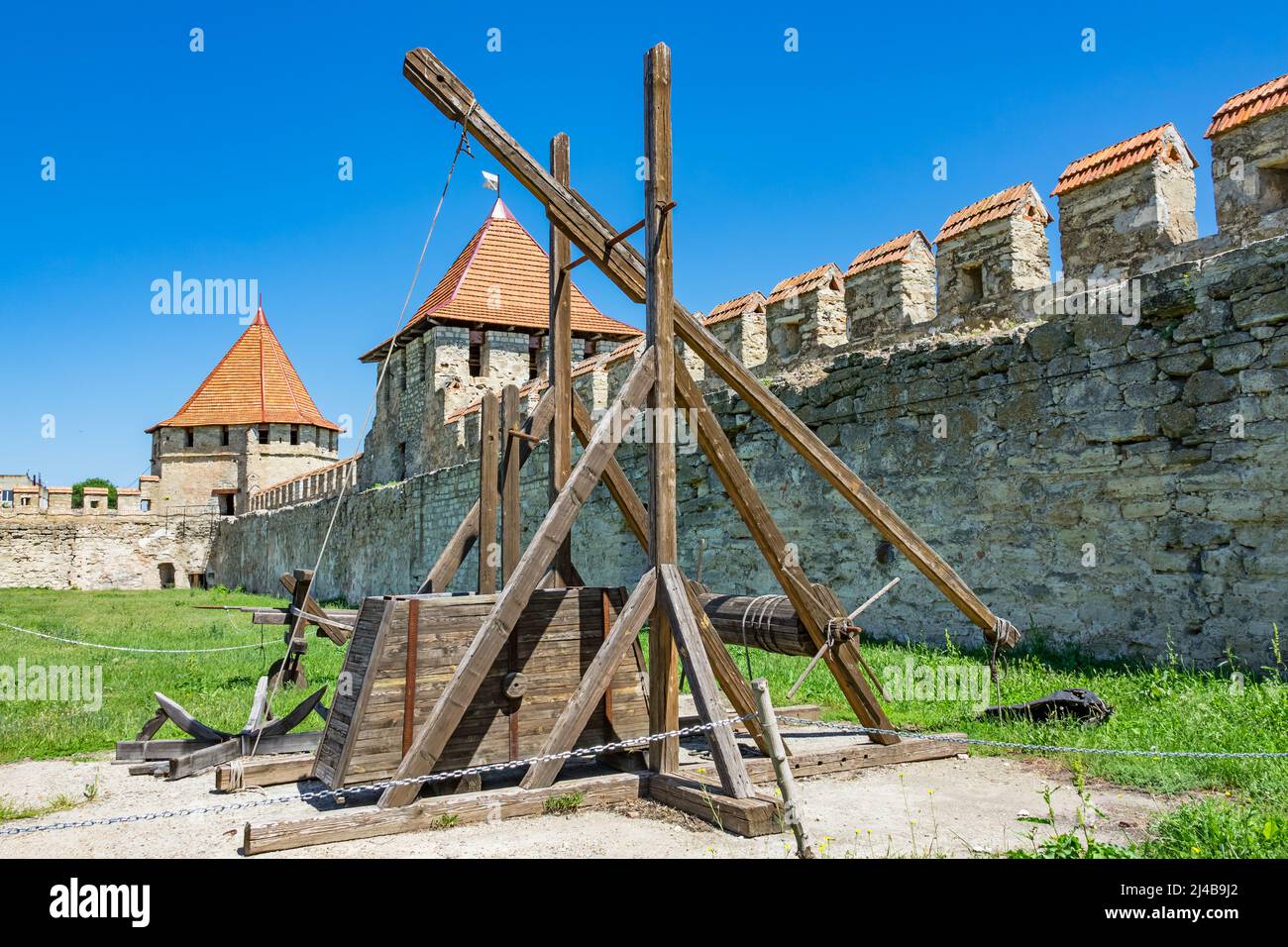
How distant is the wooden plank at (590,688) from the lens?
4324 millimetres

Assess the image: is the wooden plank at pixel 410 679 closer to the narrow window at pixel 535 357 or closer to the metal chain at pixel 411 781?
the metal chain at pixel 411 781

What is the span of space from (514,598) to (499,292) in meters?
Result: 20.7

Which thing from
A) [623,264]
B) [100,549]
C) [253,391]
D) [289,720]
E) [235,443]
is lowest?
[289,720]

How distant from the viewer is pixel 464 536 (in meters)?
Answer: 6.19

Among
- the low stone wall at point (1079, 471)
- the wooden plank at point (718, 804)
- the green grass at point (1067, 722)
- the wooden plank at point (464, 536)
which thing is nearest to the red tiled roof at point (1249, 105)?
the low stone wall at point (1079, 471)

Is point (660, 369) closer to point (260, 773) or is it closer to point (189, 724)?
point (260, 773)

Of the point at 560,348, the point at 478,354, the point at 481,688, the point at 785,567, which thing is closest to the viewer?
the point at 481,688

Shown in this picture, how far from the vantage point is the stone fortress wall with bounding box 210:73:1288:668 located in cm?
→ 631

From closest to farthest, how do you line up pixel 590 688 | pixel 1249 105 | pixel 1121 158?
pixel 590 688 → pixel 1249 105 → pixel 1121 158

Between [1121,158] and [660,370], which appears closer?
[660,370]

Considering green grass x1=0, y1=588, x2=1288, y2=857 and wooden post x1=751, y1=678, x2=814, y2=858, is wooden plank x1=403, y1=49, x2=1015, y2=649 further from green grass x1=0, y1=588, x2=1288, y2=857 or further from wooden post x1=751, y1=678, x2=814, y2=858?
wooden post x1=751, y1=678, x2=814, y2=858

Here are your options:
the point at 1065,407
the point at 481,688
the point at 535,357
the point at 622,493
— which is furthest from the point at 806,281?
the point at 535,357

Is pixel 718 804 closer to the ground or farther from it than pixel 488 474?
closer to the ground
